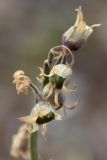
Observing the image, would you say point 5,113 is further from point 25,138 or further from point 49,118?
point 49,118

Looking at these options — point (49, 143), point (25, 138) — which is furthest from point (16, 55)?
point (25, 138)

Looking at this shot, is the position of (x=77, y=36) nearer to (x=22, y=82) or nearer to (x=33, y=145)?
(x=22, y=82)

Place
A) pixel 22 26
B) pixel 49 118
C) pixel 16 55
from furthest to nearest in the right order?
pixel 22 26
pixel 16 55
pixel 49 118

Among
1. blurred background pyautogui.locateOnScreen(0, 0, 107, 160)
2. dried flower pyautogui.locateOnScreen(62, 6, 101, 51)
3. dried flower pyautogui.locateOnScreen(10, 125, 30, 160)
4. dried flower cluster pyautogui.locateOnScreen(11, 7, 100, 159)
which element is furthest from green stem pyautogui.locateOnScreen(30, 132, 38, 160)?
blurred background pyautogui.locateOnScreen(0, 0, 107, 160)

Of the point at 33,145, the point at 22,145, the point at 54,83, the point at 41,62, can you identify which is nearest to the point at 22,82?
the point at 54,83

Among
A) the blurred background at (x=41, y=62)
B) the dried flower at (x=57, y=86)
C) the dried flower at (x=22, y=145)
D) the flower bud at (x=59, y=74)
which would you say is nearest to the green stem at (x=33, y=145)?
the dried flower at (x=57, y=86)

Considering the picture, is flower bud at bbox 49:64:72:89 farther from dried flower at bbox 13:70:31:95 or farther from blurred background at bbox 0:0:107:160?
blurred background at bbox 0:0:107:160
